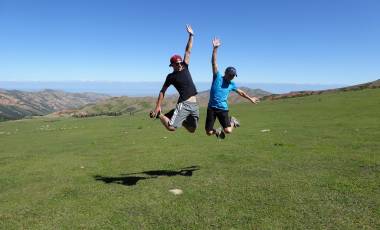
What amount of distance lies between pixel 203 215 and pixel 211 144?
12.8 m

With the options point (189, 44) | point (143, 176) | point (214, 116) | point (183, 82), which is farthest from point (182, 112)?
point (143, 176)

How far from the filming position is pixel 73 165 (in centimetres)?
1852

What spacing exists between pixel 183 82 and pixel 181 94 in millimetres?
485

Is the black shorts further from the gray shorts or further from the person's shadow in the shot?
the person's shadow

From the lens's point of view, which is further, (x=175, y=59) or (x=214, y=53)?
(x=214, y=53)

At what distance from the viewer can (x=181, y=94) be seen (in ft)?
49.0

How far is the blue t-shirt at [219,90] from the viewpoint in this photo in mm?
15516

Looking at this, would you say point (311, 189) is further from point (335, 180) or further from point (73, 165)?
point (73, 165)

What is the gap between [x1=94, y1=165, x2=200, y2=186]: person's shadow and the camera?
14.7m

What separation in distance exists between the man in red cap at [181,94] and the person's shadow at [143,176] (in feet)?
5.86

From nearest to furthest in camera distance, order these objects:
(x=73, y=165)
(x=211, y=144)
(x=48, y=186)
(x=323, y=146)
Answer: (x=48, y=186)
(x=73, y=165)
(x=323, y=146)
(x=211, y=144)

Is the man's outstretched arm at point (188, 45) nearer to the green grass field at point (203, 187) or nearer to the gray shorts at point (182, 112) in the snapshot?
the gray shorts at point (182, 112)

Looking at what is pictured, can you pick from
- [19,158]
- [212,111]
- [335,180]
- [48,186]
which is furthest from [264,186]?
[19,158]

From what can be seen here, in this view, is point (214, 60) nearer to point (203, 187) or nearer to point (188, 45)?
point (188, 45)
